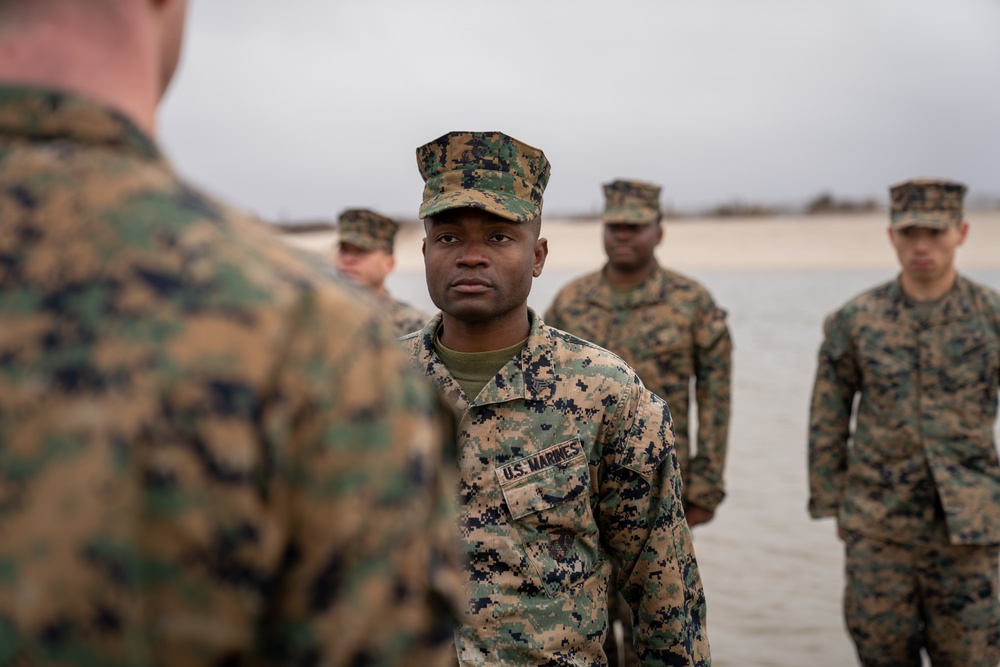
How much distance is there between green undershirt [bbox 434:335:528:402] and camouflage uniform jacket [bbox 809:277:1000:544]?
9.81 ft

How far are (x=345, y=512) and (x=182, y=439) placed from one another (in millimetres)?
169

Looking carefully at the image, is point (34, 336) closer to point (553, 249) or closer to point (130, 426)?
point (130, 426)

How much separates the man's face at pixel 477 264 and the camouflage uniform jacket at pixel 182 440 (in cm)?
202

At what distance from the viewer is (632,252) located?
261 inches

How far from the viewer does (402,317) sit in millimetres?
6832

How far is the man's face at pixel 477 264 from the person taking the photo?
→ 3180 millimetres

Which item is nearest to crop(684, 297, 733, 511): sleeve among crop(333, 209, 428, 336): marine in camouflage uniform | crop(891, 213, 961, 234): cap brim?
crop(891, 213, 961, 234): cap brim

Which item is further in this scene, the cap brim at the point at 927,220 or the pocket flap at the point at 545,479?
the cap brim at the point at 927,220

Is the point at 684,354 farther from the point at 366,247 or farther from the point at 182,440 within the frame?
the point at 182,440

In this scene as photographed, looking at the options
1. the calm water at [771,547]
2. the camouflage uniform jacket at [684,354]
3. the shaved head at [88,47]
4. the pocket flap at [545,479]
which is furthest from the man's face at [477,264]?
the calm water at [771,547]

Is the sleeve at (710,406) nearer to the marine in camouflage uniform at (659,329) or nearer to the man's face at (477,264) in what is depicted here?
the marine in camouflage uniform at (659,329)

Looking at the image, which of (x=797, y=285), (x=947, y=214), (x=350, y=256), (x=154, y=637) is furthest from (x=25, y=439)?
(x=797, y=285)

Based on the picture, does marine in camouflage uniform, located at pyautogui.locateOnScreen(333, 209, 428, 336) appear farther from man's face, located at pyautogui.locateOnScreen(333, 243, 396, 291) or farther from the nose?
the nose

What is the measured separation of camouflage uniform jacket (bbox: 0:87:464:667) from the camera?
102 cm
